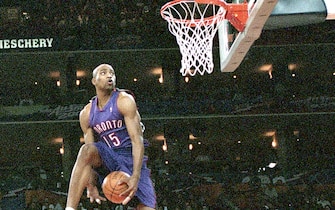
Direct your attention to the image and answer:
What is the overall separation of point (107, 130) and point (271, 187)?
10.3m

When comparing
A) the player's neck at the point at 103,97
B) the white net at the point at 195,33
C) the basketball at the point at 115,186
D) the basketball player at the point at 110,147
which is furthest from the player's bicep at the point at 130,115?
the white net at the point at 195,33

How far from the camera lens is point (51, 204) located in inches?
571

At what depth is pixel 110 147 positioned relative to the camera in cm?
534

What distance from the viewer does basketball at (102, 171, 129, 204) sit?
198 inches

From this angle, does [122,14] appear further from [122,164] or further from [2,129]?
[122,164]

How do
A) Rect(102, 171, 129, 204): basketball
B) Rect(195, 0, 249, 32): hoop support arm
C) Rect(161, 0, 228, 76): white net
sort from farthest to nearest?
1. Rect(161, 0, 228, 76): white net
2. Rect(195, 0, 249, 32): hoop support arm
3. Rect(102, 171, 129, 204): basketball

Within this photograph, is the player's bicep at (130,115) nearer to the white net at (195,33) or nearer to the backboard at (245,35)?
the backboard at (245,35)

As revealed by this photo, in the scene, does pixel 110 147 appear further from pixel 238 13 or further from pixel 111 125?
pixel 238 13

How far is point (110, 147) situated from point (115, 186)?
1.34 ft

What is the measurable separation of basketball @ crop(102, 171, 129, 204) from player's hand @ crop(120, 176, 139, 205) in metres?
0.03

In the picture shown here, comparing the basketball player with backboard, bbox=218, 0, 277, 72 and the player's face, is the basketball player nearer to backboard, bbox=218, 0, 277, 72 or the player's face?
the player's face

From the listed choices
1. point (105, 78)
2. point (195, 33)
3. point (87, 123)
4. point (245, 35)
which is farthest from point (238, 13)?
point (87, 123)

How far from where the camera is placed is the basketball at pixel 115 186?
503cm

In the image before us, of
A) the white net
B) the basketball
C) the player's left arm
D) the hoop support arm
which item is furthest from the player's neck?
the white net
